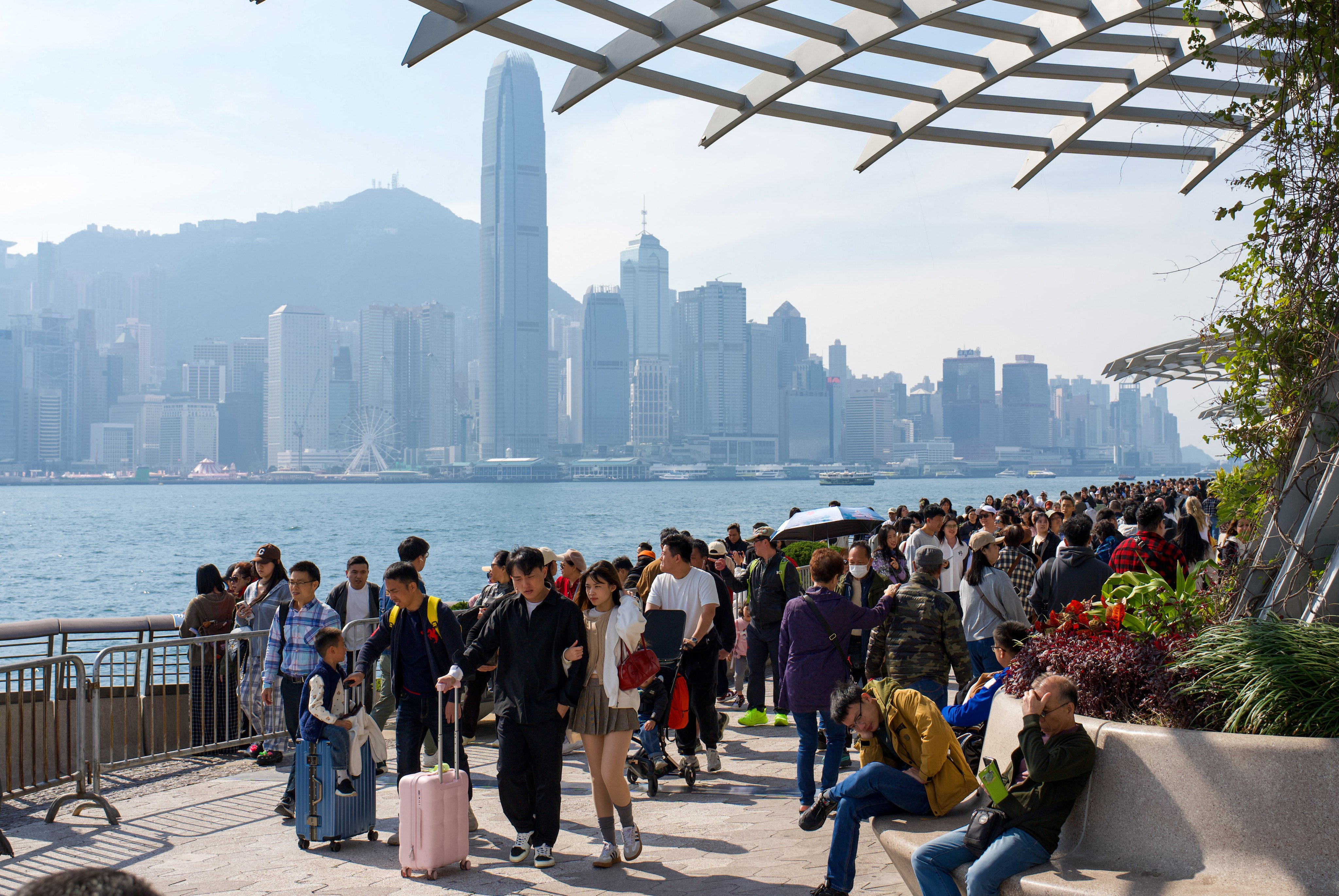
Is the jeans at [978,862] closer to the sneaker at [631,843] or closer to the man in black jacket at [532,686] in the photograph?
the sneaker at [631,843]

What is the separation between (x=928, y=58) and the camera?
24.0 ft

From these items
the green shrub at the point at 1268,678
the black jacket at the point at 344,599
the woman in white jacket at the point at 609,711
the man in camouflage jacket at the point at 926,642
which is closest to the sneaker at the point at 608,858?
the woman in white jacket at the point at 609,711

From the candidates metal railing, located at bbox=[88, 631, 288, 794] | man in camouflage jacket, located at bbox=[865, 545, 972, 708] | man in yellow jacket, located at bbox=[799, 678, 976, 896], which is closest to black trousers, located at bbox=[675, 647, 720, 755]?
man in camouflage jacket, located at bbox=[865, 545, 972, 708]

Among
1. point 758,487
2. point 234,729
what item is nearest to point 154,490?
point 758,487

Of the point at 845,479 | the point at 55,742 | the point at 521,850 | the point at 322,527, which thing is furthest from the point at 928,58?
the point at 845,479

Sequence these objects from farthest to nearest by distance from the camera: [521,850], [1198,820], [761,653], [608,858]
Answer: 1. [761,653]
2. [521,850]
3. [608,858]
4. [1198,820]

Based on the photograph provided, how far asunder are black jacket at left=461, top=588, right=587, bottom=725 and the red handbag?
0.65 feet

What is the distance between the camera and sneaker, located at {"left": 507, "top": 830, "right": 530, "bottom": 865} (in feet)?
18.9

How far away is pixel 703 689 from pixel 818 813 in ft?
8.95

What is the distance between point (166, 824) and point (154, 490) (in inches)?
7551

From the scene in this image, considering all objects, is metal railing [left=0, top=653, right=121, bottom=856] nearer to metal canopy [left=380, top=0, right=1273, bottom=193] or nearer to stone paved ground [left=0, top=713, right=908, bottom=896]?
stone paved ground [left=0, top=713, right=908, bottom=896]

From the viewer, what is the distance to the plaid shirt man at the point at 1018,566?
31.3ft

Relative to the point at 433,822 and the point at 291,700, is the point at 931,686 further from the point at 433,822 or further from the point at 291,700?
the point at 291,700

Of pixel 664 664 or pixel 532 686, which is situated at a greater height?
pixel 532 686
